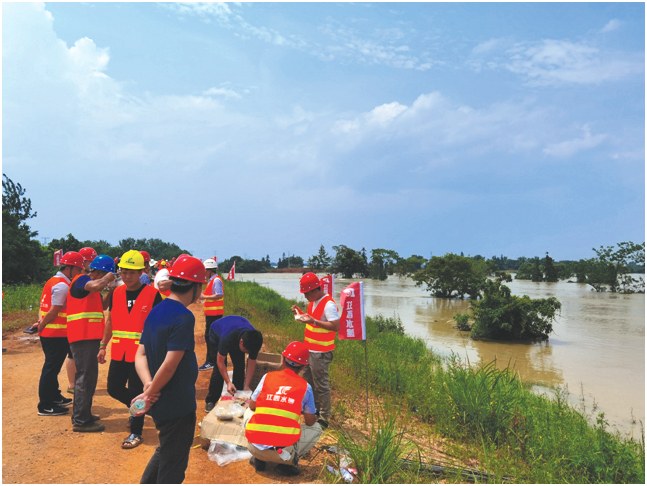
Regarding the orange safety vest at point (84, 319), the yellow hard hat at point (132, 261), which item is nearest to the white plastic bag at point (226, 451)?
the orange safety vest at point (84, 319)

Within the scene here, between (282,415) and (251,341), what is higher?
(251,341)

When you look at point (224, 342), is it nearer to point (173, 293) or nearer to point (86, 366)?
point (86, 366)

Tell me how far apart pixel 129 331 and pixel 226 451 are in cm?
150

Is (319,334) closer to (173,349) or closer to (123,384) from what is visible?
(123,384)

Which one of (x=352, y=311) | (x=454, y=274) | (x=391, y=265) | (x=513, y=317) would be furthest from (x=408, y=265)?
(x=352, y=311)

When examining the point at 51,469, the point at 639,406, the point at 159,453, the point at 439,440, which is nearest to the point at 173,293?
the point at 159,453

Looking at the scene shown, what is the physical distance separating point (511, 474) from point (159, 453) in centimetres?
338

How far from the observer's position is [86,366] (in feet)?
15.3

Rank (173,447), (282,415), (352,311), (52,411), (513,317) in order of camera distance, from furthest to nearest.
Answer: (513,317) → (352,311) → (52,411) → (282,415) → (173,447)

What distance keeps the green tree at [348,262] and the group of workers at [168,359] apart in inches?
2728

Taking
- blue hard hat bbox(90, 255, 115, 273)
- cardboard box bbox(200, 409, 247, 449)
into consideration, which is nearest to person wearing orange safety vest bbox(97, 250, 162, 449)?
blue hard hat bbox(90, 255, 115, 273)

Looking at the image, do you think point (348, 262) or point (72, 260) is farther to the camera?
point (348, 262)

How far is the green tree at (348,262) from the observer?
75125 mm

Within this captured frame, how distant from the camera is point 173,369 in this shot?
2670mm
